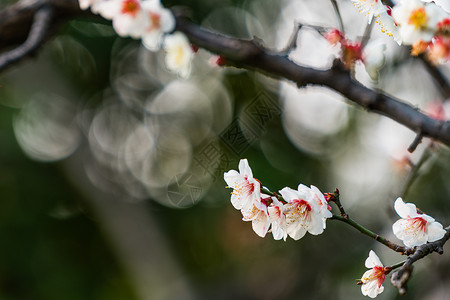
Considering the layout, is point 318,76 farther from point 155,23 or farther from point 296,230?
point 155,23

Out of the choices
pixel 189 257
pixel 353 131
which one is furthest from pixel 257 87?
pixel 189 257

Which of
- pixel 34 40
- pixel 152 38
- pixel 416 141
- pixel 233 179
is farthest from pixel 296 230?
pixel 34 40

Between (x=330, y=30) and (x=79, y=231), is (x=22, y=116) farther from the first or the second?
(x=330, y=30)

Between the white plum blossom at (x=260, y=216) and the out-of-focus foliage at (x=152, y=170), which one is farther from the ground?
the white plum blossom at (x=260, y=216)

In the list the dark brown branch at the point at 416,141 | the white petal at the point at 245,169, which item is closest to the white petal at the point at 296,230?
the white petal at the point at 245,169

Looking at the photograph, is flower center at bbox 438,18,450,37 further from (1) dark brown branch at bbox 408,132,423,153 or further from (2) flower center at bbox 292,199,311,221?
(2) flower center at bbox 292,199,311,221

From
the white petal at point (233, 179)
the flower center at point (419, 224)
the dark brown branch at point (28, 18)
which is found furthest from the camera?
the dark brown branch at point (28, 18)

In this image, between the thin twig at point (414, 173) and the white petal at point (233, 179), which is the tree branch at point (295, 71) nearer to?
the white petal at point (233, 179)
